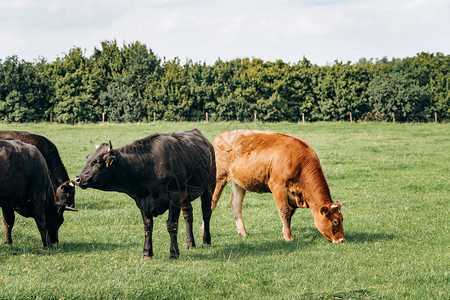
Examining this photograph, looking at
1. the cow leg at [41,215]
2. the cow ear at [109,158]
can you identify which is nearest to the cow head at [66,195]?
the cow leg at [41,215]

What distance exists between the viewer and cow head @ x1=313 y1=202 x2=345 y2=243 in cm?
952

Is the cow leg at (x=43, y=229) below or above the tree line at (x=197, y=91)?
below

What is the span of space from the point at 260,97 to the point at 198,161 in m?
50.3

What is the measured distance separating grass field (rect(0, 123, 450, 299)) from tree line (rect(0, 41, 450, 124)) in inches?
1582

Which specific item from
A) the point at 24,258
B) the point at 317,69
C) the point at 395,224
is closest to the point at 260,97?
the point at 317,69

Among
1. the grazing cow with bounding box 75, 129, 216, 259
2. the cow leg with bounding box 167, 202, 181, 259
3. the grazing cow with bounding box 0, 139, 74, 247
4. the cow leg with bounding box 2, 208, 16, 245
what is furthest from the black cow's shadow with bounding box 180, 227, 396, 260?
the cow leg with bounding box 2, 208, 16, 245

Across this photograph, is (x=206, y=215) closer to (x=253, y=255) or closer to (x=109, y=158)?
(x=253, y=255)

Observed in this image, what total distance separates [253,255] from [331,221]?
1.82m

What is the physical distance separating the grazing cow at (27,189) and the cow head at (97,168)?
1656 millimetres

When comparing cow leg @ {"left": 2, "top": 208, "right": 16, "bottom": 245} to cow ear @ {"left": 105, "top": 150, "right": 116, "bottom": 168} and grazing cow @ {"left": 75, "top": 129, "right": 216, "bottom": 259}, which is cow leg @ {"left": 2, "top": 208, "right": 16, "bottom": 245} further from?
cow ear @ {"left": 105, "top": 150, "right": 116, "bottom": 168}

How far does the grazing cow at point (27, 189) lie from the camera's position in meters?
8.63

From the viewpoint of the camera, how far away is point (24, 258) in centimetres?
821

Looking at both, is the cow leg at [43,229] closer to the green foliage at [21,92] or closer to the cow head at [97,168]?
the cow head at [97,168]

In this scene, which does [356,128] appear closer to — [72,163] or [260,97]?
[260,97]
